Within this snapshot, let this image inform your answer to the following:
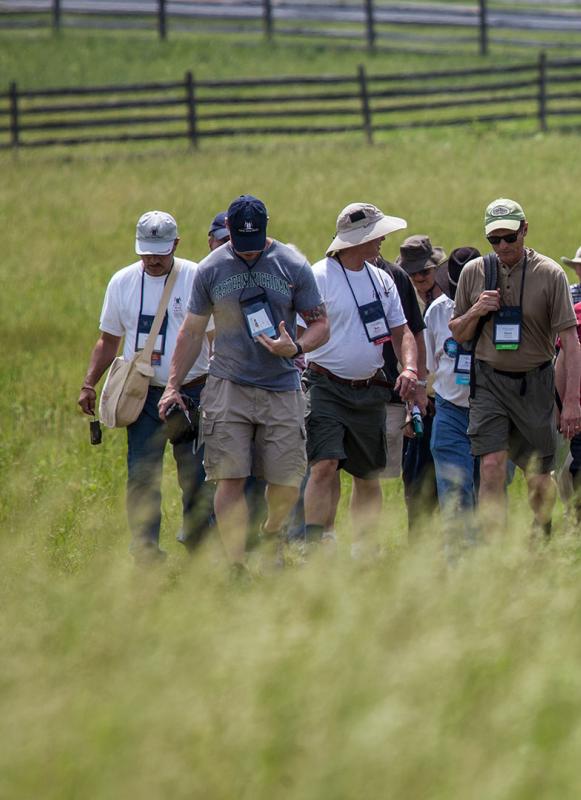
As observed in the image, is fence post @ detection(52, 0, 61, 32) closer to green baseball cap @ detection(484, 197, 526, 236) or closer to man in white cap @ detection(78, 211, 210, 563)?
man in white cap @ detection(78, 211, 210, 563)

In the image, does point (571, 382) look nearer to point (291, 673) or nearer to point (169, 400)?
point (169, 400)

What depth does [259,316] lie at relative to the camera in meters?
6.38

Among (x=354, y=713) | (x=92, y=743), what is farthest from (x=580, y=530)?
(x=92, y=743)

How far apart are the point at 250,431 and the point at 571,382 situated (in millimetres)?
1536

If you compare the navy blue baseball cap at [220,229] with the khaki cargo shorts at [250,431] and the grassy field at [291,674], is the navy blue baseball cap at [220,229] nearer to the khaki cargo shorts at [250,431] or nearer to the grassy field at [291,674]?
the khaki cargo shorts at [250,431]

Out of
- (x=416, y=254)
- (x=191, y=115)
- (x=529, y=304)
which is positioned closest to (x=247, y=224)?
(x=529, y=304)

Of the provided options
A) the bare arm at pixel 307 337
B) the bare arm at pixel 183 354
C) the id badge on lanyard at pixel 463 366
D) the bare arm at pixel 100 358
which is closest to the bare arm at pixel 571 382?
the id badge on lanyard at pixel 463 366

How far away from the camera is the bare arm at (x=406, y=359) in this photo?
711cm

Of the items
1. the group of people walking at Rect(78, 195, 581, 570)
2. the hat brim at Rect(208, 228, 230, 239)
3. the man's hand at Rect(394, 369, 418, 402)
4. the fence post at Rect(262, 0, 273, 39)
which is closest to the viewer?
the group of people walking at Rect(78, 195, 581, 570)

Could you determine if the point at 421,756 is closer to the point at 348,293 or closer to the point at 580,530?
the point at 580,530

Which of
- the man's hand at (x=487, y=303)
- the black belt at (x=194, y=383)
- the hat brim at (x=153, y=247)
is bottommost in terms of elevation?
the black belt at (x=194, y=383)

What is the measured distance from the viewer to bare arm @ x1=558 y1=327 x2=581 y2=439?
6754 millimetres

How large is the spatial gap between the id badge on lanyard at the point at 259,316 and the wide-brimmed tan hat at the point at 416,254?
153cm

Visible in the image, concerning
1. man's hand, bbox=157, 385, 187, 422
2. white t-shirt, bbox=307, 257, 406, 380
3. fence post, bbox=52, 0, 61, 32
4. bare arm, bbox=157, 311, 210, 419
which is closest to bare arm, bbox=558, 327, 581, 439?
white t-shirt, bbox=307, 257, 406, 380
